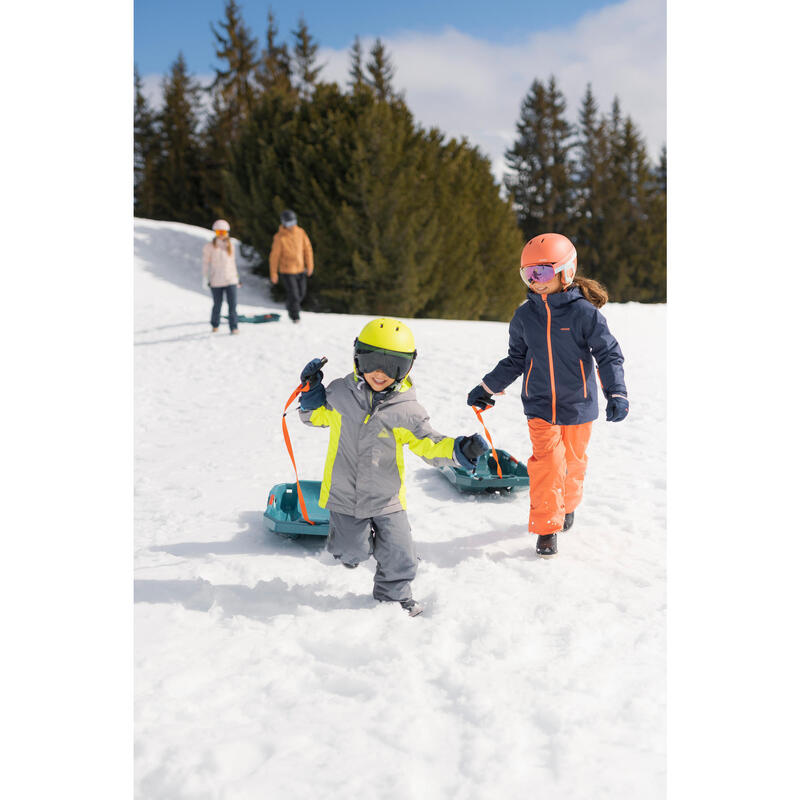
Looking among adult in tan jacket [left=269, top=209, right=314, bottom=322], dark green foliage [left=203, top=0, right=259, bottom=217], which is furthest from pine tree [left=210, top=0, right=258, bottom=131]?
adult in tan jacket [left=269, top=209, right=314, bottom=322]

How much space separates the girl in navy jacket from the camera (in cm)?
361

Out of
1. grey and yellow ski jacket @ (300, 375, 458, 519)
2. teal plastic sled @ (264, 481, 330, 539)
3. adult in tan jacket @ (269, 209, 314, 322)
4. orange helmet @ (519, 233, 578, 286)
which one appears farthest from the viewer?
adult in tan jacket @ (269, 209, 314, 322)

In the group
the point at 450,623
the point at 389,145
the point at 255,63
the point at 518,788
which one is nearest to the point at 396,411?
the point at 450,623

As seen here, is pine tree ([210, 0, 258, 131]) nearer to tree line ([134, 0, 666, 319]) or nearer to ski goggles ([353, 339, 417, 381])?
tree line ([134, 0, 666, 319])

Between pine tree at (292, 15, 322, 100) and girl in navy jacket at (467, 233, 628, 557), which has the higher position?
pine tree at (292, 15, 322, 100)

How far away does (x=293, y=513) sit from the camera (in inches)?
160

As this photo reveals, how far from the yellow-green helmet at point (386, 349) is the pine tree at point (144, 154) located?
34060 millimetres

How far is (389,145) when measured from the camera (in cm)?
1580

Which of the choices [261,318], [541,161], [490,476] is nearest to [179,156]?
[541,161]

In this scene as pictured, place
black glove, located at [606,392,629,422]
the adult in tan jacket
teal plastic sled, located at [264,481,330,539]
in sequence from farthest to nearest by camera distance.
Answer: the adult in tan jacket < teal plastic sled, located at [264,481,330,539] < black glove, located at [606,392,629,422]

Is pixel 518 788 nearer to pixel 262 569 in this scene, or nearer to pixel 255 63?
pixel 262 569

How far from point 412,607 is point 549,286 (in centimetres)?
179

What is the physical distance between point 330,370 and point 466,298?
39.3 ft

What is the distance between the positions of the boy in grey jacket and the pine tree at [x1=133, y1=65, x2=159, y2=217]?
33963 mm
